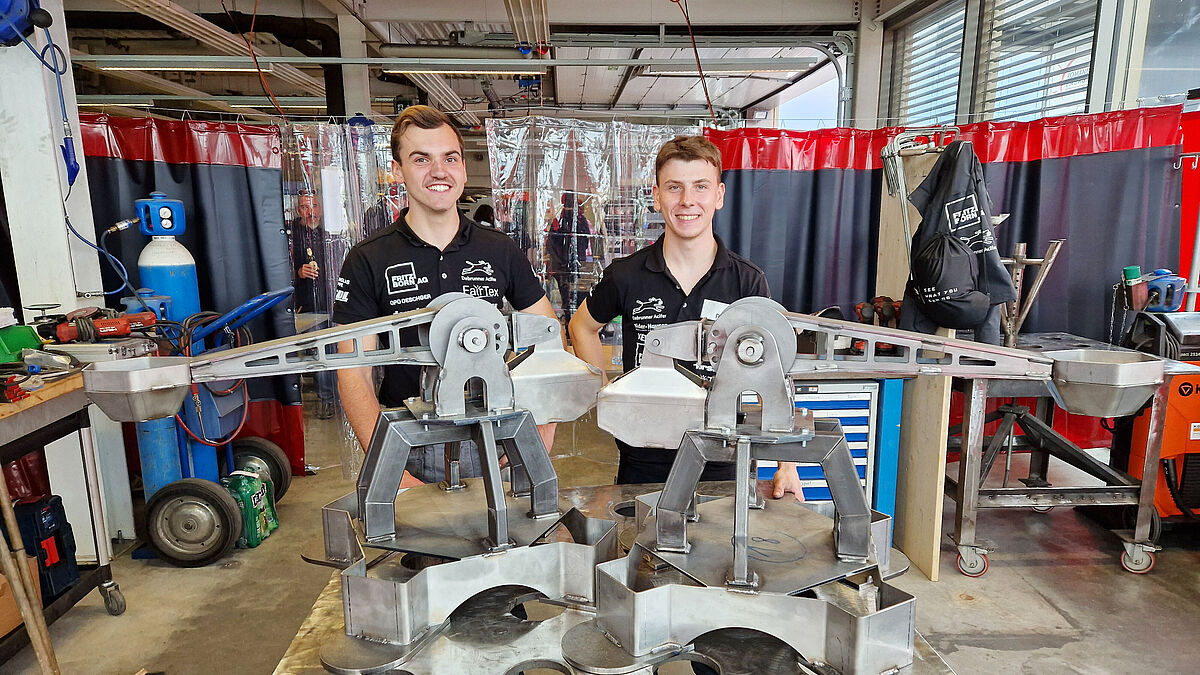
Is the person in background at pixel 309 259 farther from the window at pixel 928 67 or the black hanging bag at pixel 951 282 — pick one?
the window at pixel 928 67

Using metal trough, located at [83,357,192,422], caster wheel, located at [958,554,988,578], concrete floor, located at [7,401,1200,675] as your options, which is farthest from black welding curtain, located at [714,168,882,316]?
metal trough, located at [83,357,192,422]

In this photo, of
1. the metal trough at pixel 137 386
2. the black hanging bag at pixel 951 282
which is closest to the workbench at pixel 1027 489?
the black hanging bag at pixel 951 282

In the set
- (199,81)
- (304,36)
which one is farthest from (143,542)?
(199,81)

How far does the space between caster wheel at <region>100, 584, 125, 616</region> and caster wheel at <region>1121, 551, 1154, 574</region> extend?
13.5 feet

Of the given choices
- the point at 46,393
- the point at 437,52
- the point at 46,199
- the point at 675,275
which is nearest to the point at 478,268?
the point at 675,275

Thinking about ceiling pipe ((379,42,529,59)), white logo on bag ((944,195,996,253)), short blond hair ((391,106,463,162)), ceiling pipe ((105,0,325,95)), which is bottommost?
white logo on bag ((944,195,996,253))

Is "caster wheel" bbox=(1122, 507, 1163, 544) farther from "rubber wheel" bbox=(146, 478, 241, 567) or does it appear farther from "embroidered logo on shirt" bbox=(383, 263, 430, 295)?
"rubber wheel" bbox=(146, 478, 241, 567)

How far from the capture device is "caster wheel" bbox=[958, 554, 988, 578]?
118 inches

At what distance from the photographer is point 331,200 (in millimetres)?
4117

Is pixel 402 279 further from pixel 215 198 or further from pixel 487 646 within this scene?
pixel 215 198

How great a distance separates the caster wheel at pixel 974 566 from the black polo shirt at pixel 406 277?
2340mm

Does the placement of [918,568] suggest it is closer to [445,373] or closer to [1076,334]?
[1076,334]

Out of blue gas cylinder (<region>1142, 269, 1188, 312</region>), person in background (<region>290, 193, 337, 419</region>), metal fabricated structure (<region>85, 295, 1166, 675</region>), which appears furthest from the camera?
person in background (<region>290, 193, 337, 419</region>)

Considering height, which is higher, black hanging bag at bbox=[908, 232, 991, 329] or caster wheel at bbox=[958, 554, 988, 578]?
black hanging bag at bbox=[908, 232, 991, 329]
